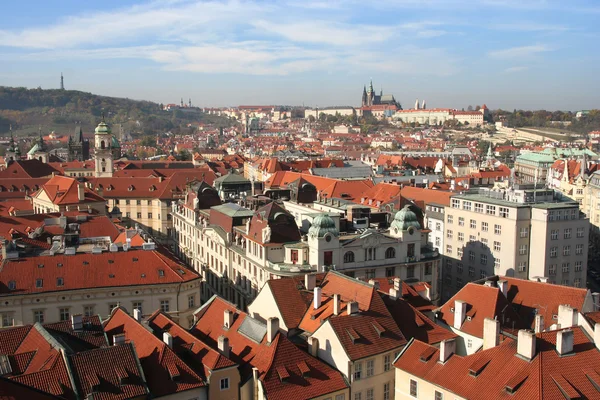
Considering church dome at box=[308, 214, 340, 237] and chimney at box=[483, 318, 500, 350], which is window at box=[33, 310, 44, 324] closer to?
church dome at box=[308, 214, 340, 237]

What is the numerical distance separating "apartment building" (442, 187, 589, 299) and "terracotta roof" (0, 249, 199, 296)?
32.6 metres

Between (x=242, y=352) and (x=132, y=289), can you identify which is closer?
(x=242, y=352)

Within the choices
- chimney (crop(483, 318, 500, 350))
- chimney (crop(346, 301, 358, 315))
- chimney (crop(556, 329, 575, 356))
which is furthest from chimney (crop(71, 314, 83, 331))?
chimney (crop(556, 329, 575, 356))

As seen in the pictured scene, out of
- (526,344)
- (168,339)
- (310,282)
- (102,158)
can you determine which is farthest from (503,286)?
(102,158)

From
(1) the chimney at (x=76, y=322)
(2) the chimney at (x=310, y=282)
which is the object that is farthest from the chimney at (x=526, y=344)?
(1) the chimney at (x=76, y=322)

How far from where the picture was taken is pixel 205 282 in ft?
236

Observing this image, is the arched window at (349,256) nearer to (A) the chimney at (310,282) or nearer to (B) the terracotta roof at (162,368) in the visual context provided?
(A) the chimney at (310,282)

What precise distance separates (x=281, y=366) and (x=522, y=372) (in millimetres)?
12196

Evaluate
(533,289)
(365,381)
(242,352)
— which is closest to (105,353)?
(242,352)

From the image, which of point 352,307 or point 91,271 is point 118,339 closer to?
point 352,307

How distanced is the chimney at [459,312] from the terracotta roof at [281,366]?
1033 centimetres

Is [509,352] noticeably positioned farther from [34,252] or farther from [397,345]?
A: [34,252]

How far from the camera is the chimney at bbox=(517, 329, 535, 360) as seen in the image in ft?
98.0

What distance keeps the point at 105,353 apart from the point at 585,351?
23.8m
